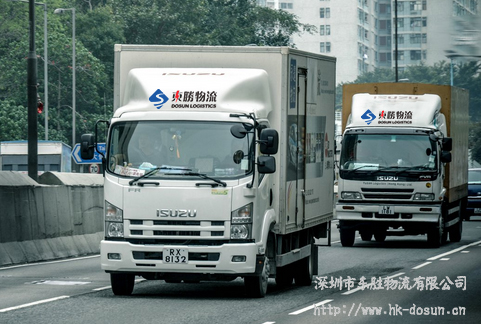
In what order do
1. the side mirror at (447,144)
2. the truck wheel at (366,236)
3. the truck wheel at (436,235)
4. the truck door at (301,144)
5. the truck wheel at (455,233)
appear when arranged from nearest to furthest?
the truck door at (301,144)
the side mirror at (447,144)
the truck wheel at (436,235)
the truck wheel at (366,236)
the truck wheel at (455,233)

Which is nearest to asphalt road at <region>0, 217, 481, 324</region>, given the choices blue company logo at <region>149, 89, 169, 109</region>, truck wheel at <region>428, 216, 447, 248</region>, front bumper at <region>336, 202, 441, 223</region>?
blue company logo at <region>149, 89, 169, 109</region>

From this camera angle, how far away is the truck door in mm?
15438

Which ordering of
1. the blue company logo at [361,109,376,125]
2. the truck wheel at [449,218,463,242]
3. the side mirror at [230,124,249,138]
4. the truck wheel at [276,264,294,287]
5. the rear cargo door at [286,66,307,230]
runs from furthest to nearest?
the truck wheel at [449,218,463,242], the blue company logo at [361,109,376,125], the truck wheel at [276,264,294,287], the rear cargo door at [286,66,307,230], the side mirror at [230,124,249,138]

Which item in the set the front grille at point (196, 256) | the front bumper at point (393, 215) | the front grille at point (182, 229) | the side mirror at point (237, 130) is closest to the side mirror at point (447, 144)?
the front bumper at point (393, 215)

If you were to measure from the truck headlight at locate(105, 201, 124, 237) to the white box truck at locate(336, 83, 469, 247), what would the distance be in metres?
12.2

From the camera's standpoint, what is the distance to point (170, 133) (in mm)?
14078

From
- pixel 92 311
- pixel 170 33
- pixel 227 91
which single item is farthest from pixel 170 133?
pixel 170 33

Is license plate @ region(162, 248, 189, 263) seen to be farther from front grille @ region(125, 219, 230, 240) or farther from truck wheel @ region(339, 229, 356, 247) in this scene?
truck wheel @ region(339, 229, 356, 247)

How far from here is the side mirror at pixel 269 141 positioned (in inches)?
532

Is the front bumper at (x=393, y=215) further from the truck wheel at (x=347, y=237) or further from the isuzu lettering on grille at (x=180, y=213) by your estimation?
the isuzu lettering on grille at (x=180, y=213)

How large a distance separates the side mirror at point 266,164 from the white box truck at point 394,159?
11822 mm

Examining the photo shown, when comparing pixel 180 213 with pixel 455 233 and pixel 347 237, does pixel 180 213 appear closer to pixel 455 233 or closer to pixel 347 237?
pixel 347 237

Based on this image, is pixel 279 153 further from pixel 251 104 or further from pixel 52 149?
pixel 52 149

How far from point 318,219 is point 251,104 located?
11.1 feet
